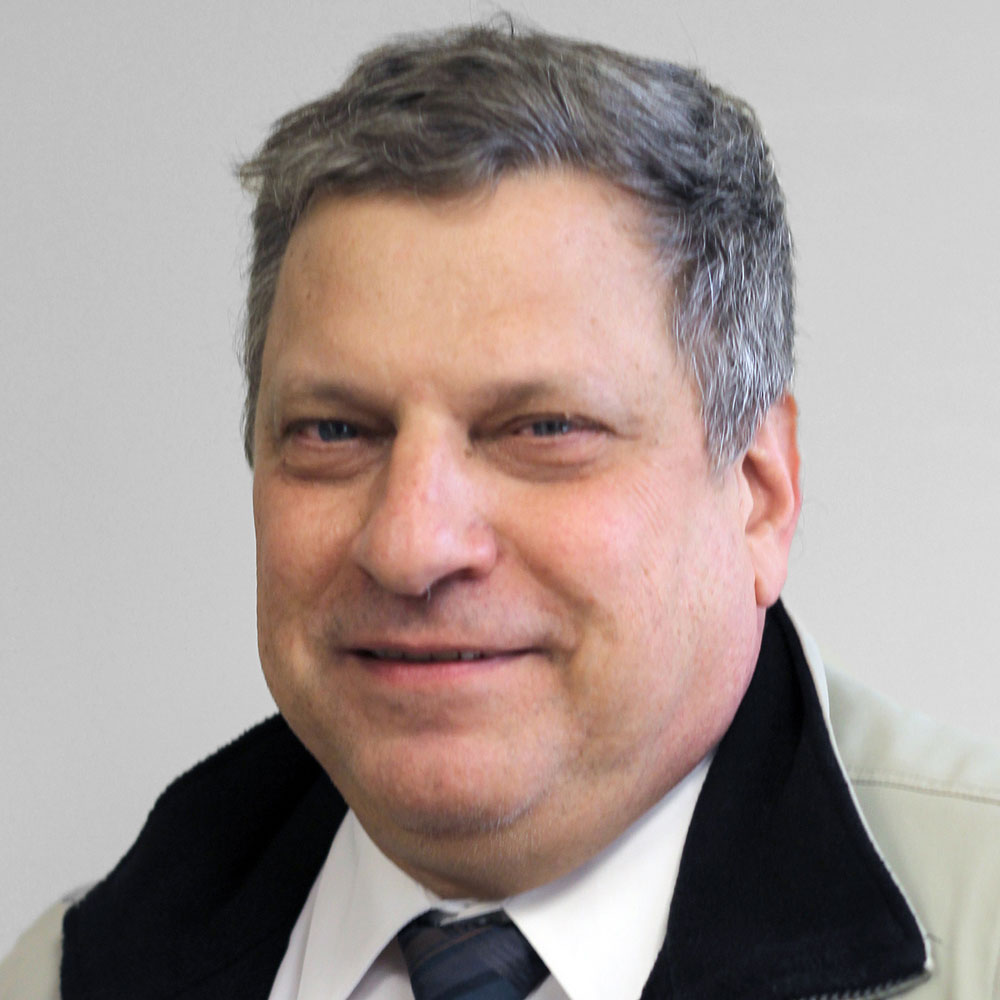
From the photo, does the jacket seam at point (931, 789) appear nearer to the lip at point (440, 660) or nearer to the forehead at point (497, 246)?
the lip at point (440, 660)

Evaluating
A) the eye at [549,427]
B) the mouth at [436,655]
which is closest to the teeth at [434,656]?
the mouth at [436,655]

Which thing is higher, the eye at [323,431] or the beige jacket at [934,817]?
the eye at [323,431]

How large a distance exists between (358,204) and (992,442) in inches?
53.8

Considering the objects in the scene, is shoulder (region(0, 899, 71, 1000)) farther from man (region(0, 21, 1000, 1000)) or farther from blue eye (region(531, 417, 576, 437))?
blue eye (region(531, 417, 576, 437))

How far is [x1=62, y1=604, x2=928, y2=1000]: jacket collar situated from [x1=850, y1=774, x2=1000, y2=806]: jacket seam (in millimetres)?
74

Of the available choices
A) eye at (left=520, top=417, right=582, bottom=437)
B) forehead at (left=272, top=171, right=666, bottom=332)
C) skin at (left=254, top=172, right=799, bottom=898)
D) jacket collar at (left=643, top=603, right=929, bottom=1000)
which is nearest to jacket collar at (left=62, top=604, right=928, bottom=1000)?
jacket collar at (left=643, top=603, right=929, bottom=1000)

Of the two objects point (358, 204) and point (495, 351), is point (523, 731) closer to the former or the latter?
point (495, 351)

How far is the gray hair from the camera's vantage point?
1.55 m

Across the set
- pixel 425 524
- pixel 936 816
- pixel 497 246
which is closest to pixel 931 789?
pixel 936 816

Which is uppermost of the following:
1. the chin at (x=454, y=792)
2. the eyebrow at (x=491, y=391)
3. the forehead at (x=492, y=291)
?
the forehead at (x=492, y=291)

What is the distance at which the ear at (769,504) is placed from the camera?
1.67 m

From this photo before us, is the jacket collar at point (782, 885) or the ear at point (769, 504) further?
the ear at point (769, 504)

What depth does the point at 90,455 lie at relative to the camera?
8.77 feet

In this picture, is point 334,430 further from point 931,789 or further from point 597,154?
point 931,789
